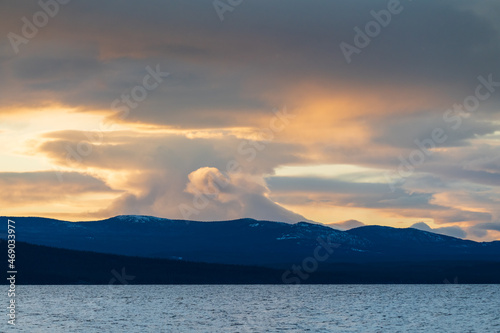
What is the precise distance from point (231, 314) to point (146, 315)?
18312 mm

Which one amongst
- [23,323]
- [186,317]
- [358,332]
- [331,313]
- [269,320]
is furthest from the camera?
Answer: [331,313]

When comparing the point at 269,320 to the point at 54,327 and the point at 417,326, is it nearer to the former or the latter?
the point at 417,326

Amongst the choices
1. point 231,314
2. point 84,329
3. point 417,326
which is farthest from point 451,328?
point 84,329

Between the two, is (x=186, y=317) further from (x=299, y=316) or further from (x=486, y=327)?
(x=486, y=327)

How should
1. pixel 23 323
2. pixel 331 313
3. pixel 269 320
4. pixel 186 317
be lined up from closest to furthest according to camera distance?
pixel 23 323
pixel 269 320
pixel 186 317
pixel 331 313

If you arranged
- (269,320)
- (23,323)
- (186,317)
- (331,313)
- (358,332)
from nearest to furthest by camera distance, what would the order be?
(358,332), (23,323), (269,320), (186,317), (331,313)

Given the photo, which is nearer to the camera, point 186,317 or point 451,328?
point 451,328

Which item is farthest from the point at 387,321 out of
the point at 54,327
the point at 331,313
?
the point at 54,327

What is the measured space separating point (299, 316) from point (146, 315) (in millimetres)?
32924

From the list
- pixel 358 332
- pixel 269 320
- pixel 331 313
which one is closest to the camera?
pixel 358 332

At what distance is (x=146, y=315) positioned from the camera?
150 metres

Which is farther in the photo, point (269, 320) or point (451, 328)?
point (269, 320)

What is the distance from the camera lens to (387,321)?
137375 mm

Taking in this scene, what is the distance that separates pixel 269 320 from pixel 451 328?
109ft
